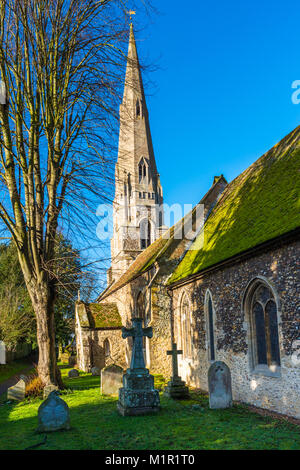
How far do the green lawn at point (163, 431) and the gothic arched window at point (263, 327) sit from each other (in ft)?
4.35

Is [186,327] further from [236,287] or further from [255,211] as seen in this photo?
[255,211]

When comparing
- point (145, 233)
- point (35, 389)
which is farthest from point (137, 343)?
point (145, 233)

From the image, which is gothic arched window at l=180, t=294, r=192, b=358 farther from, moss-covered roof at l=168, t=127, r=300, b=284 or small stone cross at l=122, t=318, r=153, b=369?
small stone cross at l=122, t=318, r=153, b=369

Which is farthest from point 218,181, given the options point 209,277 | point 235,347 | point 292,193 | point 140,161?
point 140,161

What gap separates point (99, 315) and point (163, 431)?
1947 centimetres

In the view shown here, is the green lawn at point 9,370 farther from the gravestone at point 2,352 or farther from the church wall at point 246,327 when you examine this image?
the church wall at point 246,327

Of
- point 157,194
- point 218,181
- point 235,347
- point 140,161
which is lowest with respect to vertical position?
point 235,347

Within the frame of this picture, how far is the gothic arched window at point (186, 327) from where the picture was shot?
49.2 ft

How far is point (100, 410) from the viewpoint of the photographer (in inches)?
397

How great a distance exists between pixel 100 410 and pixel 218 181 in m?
13.0

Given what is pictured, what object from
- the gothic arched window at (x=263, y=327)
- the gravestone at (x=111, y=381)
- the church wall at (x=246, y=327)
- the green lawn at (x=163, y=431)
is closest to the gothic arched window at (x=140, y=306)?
the church wall at (x=246, y=327)

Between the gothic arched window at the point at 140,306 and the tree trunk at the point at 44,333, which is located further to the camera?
the gothic arched window at the point at 140,306

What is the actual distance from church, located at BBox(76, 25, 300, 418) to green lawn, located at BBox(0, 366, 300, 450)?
1.25 metres
